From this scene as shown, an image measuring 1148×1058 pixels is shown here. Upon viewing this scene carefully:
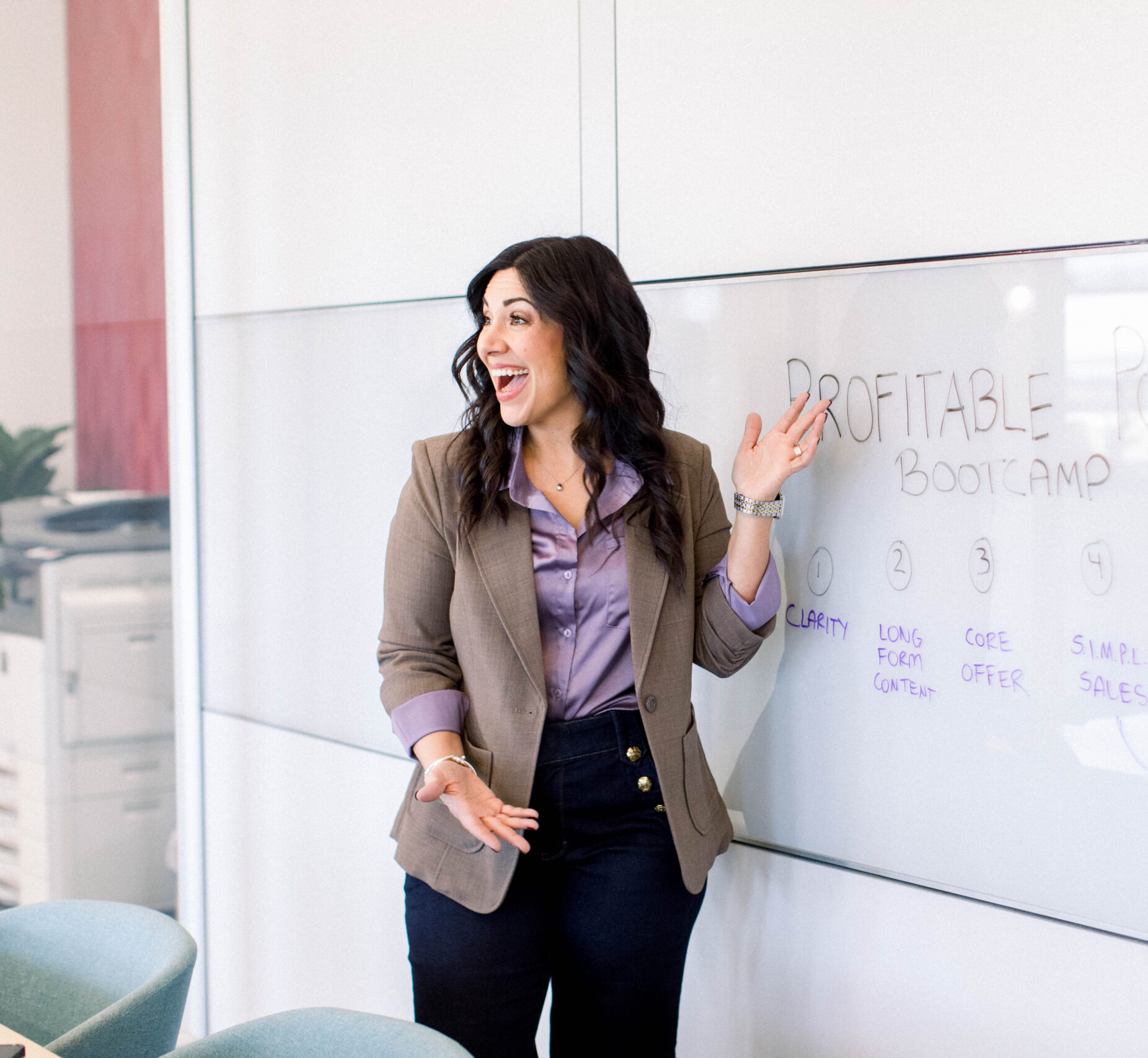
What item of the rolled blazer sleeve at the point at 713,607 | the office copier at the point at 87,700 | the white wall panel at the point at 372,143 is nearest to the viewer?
the rolled blazer sleeve at the point at 713,607

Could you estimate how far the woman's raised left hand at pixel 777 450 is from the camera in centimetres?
173

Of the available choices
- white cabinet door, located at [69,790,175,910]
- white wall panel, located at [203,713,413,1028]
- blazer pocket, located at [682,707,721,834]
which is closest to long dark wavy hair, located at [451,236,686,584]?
blazer pocket, located at [682,707,721,834]

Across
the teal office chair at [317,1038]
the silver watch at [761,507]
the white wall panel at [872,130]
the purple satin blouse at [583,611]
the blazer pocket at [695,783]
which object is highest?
the white wall panel at [872,130]

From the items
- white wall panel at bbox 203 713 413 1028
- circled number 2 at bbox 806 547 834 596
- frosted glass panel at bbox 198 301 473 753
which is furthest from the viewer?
white wall panel at bbox 203 713 413 1028

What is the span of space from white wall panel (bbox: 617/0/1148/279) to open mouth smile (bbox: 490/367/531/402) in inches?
19.6

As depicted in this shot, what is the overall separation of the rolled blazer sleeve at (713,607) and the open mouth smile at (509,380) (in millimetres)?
349

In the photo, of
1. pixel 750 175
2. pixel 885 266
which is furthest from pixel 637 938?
pixel 750 175

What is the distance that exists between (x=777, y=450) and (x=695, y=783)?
0.57m

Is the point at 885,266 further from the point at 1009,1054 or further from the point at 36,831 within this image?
the point at 36,831

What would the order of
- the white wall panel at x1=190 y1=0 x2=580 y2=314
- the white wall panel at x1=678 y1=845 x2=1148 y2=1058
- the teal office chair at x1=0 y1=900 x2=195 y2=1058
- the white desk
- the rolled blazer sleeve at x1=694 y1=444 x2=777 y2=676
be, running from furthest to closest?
the white wall panel at x1=190 y1=0 x2=580 y2=314 < the rolled blazer sleeve at x1=694 y1=444 x2=777 y2=676 < the white wall panel at x1=678 y1=845 x2=1148 y2=1058 < the teal office chair at x1=0 y1=900 x2=195 y2=1058 < the white desk

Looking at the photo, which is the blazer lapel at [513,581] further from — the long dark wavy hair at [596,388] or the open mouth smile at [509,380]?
the open mouth smile at [509,380]

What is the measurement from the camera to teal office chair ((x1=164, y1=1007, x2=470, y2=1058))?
1334 mm

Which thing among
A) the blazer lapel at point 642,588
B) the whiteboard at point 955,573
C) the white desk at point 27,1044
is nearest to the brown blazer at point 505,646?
the blazer lapel at point 642,588

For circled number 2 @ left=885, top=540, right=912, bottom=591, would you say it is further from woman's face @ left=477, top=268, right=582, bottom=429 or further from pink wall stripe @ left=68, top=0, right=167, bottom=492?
pink wall stripe @ left=68, top=0, right=167, bottom=492
